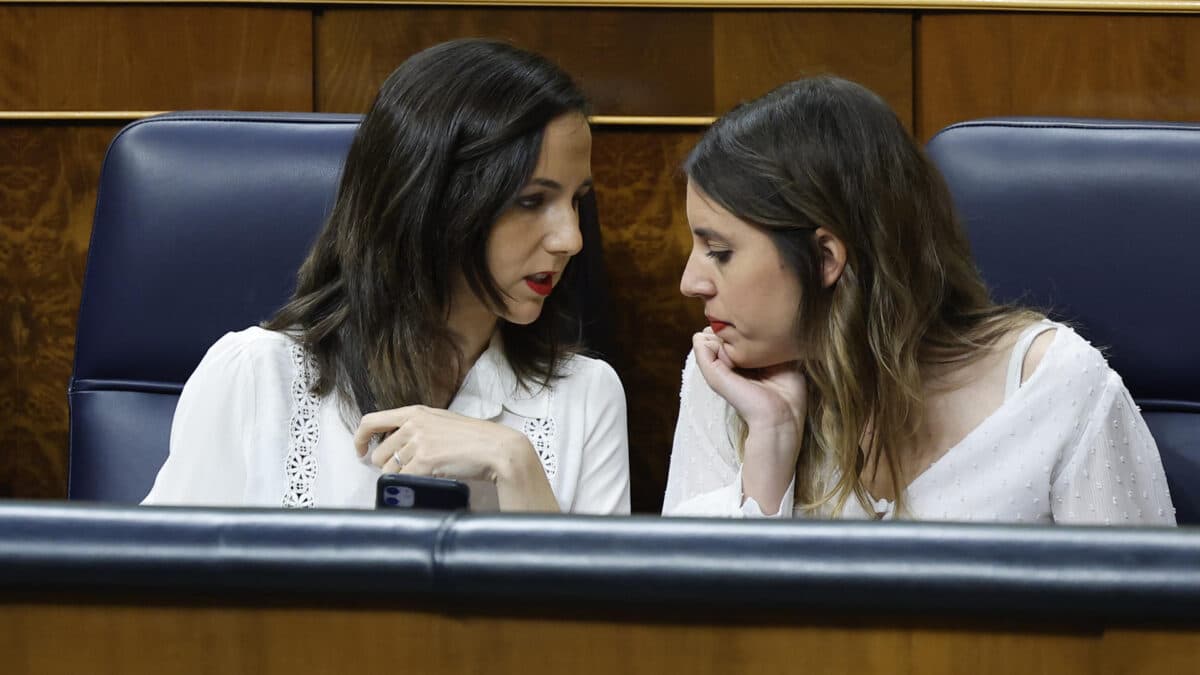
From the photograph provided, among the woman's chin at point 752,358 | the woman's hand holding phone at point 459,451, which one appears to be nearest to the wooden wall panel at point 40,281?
the woman's hand holding phone at point 459,451

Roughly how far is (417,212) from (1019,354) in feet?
1.92

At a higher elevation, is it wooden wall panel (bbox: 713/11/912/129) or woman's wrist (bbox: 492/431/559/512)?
wooden wall panel (bbox: 713/11/912/129)

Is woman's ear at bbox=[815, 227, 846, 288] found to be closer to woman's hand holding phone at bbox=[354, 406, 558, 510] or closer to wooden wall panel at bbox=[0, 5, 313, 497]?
woman's hand holding phone at bbox=[354, 406, 558, 510]

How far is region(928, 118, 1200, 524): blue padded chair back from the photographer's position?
4.44ft

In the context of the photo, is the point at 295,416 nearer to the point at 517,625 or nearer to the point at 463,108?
the point at 463,108

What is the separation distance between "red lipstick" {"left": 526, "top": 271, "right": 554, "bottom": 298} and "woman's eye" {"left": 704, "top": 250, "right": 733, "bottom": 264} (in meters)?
0.17

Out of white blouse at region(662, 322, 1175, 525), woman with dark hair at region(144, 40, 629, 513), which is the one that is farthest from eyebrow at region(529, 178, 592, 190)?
white blouse at region(662, 322, 1175, 525)

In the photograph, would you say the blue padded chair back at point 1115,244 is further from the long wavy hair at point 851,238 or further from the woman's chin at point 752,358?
the woman's chin at point 752,358

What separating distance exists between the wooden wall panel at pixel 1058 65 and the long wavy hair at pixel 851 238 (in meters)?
0.38

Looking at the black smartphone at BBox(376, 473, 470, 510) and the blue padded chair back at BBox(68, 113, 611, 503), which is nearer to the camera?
the black smartphone at BBox(376, 473, 470, 510)

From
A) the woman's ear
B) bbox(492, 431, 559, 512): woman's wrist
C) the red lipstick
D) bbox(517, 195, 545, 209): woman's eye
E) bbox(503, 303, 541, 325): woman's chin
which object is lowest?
bbox(492, 431, 559, 512): woman's wrist

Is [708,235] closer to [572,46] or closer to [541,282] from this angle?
[541,282]

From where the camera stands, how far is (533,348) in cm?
144

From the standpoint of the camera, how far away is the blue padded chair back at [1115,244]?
53.3 inches
